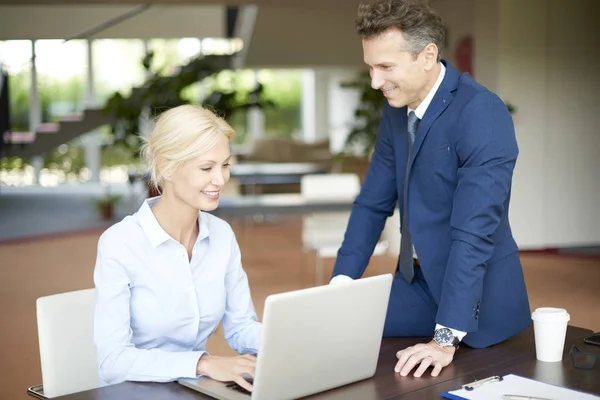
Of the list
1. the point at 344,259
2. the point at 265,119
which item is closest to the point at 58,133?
the point at 265,119

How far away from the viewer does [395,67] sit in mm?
2340

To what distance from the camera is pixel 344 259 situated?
2688mm

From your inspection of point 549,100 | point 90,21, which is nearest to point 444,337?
point 549,100

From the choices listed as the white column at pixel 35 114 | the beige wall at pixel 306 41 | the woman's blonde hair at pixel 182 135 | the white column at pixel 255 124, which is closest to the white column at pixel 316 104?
the white column at pixel 255 124

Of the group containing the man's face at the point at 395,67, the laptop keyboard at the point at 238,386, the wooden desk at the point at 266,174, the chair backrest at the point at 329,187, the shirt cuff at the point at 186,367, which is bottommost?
the wooden desk at the point at 266,174

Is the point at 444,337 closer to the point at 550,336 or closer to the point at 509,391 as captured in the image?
the point at 550,336

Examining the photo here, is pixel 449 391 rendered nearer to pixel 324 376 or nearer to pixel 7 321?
pixel 324 376

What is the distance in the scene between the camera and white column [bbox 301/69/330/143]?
16859mm

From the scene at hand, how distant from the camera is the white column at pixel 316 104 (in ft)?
55.3

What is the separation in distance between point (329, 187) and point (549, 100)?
2.80m

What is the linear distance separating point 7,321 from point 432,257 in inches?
168

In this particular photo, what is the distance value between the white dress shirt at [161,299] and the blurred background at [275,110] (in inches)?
72.3

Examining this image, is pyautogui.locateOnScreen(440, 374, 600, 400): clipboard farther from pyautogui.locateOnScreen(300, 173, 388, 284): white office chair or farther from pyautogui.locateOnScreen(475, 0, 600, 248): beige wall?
pyautogui.locateOnScreen(475, 0, 600, 248): beige wall

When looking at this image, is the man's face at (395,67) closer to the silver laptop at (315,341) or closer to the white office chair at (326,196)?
the silver laptop at (315,341)
